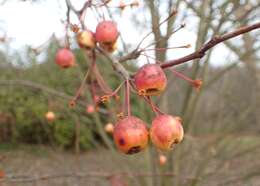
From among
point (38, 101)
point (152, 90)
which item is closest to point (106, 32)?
point (152, 90)

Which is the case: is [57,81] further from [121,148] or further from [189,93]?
[121,148]

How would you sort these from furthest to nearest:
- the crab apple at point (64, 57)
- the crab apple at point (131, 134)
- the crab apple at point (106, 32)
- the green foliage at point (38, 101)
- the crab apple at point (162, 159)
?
the green foliage at point (38, 101) → the crab apple at point (162, 159) → the crab apple at point (64, 57) → the crab apple at point (106, 32) → the crab apple at point (131, 134)

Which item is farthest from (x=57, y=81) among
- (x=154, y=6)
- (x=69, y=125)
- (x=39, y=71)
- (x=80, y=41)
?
(x=80, y=41)

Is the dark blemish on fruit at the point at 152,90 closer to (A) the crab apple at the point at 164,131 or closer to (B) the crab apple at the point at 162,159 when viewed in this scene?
(A) the crab apple at the point at 164,131

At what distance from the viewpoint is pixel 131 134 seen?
786 millimetres

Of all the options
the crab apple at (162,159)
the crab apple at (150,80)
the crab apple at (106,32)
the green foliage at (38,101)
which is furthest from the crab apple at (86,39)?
the green foliage at (38,101)

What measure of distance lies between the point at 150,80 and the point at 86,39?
0.36 metres

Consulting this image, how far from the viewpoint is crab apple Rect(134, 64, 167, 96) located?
809 mm

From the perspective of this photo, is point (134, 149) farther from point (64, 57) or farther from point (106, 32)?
point (64, 57)

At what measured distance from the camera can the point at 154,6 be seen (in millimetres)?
2434

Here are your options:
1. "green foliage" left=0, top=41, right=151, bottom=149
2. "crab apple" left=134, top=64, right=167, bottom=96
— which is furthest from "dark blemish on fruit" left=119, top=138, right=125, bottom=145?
"green foliage" left=0, top=41, right=151, bottom=149

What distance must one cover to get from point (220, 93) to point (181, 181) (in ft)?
6.40

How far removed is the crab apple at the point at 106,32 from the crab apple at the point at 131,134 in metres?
0.33

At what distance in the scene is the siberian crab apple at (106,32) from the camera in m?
1.06
